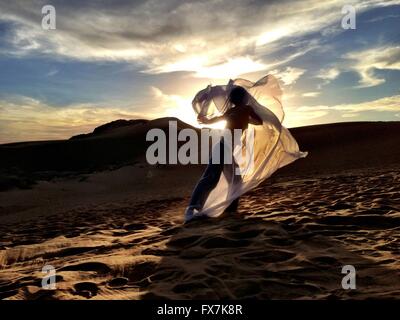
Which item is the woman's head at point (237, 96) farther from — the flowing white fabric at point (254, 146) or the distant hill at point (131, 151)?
the distant hill at point (131, 151)

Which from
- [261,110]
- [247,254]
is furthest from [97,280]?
[261,110]

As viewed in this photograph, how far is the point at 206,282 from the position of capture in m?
3.12

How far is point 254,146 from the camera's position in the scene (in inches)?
251

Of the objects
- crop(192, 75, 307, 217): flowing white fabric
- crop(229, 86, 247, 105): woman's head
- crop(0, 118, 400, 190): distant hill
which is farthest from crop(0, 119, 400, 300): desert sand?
crop(0, 118, 400, 190): distant hill

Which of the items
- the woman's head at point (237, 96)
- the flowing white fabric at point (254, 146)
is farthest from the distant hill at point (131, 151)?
the woman's head at point (237, 96)

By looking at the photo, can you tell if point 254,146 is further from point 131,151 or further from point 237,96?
point 131,151

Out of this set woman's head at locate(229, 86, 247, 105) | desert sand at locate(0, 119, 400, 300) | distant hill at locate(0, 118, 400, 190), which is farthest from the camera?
distant hill at locate(0, 118, 400, 190)

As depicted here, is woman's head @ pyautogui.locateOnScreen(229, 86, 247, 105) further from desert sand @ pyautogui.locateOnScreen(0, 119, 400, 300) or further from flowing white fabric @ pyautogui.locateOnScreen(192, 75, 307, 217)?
desert sand @ pyautogui.locateOnScreen(0, 119, 400, 300)

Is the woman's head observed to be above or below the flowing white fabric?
above

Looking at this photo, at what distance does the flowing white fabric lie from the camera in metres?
5.98

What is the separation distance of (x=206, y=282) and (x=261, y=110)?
12.1 ft

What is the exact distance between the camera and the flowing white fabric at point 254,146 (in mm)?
5977
